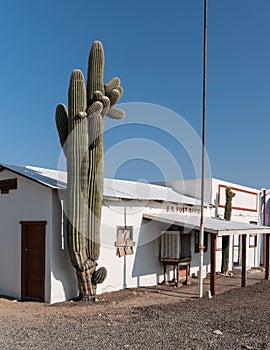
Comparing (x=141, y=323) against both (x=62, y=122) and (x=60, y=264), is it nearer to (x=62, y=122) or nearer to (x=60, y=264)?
(x=60, y=264)

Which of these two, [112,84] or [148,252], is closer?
[112,84]

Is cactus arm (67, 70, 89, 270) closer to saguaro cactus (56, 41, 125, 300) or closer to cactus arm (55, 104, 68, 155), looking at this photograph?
saguaro cactus (56, 41, 125, 300)

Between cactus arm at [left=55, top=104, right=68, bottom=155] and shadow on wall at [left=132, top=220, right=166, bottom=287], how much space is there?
4.35m

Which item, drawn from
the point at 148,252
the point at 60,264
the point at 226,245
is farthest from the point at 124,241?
the point at 226,245

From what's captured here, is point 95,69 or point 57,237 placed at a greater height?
point 95,69

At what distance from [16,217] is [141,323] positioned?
18.0 ft

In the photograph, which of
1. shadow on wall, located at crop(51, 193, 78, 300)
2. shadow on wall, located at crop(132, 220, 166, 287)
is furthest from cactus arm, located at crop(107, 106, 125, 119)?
shadow on wall, located at crop(132, 220, 166, 287)

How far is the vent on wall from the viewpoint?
14242 mm

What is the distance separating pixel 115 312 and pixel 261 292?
5.27 m

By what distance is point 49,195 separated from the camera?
11.3m

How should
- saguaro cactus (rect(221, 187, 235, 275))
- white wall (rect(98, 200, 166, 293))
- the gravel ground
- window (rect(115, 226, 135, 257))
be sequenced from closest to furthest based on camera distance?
1. the gravel ground
2. white wall (rect(98, 200, 166, 293))
3. window (rect(115, 226, 135, 257))
4. saguaro cactus (rect(221, 187, 235, 275))

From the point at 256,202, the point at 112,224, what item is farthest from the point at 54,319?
the point at 256,202

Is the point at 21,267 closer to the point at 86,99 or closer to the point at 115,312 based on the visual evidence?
the point at 115,312

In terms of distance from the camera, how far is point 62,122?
11.5 metres
